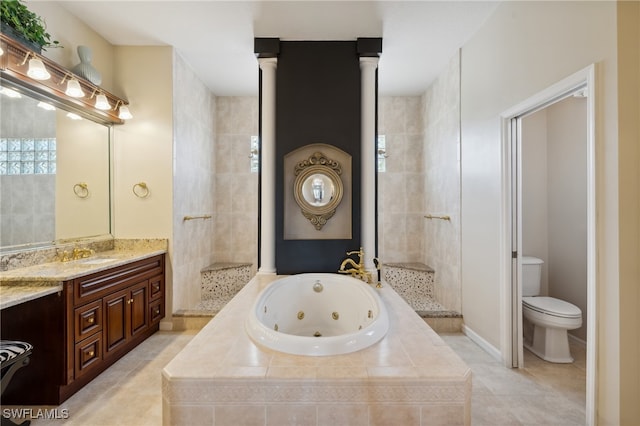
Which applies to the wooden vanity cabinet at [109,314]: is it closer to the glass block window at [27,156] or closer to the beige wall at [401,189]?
the glass block window at [27,156]

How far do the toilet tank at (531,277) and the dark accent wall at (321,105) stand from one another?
153cm

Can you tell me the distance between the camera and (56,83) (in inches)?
89.7

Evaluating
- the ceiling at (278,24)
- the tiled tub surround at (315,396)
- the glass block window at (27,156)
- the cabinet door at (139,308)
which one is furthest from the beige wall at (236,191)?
the tiled tub surround at (315,396)

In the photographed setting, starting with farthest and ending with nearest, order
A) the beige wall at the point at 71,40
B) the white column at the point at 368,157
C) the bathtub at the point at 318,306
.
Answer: the white column at the point at 368,157 → the beige wall at the point at 71,40 → the bathtub at the point at 318,306

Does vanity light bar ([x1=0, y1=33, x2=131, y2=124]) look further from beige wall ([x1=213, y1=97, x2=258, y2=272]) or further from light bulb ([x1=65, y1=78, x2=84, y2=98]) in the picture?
beige wall ([x1=213, y1=97, x2=258, y2=272])

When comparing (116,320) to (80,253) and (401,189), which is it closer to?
(80,253)

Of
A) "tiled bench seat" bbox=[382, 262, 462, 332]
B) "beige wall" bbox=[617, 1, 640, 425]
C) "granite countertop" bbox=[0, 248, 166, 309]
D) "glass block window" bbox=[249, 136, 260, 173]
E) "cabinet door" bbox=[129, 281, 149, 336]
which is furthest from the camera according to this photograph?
"glass block window" bbox=[249, 136, 260, 173]

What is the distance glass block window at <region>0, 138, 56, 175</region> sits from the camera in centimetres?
202

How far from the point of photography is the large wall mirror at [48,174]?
2.04 metres

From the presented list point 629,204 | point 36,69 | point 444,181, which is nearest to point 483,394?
point 629,204

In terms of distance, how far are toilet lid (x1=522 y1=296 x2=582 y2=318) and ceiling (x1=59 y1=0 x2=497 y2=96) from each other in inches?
94.1

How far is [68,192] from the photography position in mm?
2518

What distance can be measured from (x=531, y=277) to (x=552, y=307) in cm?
41

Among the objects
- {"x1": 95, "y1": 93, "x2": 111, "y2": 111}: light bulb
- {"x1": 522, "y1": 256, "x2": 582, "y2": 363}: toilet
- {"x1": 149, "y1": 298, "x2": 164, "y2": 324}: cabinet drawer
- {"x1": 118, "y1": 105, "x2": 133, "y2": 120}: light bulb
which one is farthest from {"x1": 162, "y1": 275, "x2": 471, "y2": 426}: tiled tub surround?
{"x1": 118, "y1": 105, "x2": 133, "y2": 120}: light bulb
